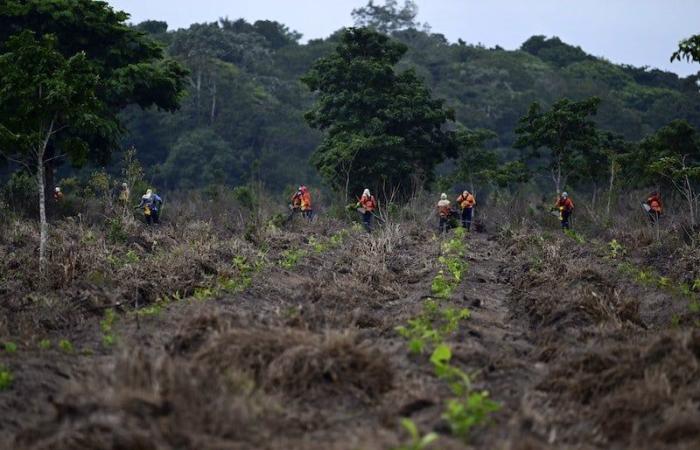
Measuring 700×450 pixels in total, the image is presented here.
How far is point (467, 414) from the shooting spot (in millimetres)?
5375

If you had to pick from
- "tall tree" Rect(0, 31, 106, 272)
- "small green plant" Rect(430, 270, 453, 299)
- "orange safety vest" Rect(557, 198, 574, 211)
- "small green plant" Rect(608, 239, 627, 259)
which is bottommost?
"small green plant" Rect(430, 270, 453, 299)

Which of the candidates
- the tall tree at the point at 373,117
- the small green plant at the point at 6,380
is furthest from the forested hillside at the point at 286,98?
the small green plant at the point at 6,380

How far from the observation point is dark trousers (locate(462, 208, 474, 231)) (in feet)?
84.7

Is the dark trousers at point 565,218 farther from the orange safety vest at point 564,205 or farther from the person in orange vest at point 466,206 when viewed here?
the person in orange vest at point 466,206

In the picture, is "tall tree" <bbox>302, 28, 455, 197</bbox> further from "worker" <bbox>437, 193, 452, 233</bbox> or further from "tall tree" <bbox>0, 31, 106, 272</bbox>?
"tall tree" <bbox>0, 31, 106, 272</bbox>

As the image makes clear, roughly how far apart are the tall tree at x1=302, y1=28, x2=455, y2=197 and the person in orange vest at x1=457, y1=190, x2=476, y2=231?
3.77 meters

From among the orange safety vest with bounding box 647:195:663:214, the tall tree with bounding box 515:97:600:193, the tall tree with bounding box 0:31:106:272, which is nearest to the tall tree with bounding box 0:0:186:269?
the tall tree with bounding box 0:31:106:272

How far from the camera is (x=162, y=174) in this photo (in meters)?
49.4

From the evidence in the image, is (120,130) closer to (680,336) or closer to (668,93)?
(680,336)

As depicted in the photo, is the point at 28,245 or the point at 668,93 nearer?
the point at 28,245

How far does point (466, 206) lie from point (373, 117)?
601 cm

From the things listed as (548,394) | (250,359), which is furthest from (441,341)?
(250,359)

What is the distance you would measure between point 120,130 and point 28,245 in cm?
836

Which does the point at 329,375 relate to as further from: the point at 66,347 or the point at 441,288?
the point at 441,288
